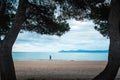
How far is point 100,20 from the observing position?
65.2ft

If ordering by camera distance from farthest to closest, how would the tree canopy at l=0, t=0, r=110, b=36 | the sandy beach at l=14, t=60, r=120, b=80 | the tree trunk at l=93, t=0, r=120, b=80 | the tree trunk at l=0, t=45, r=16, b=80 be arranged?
the sandy beach at l=14, t=60, r=120, b=80, the tree canopy at l=0, t=0, r=110, b=36, the tree trunk at l=0, t=45, r=16, b=80, the tree trunk at l=93, t=0, r=120, b=80

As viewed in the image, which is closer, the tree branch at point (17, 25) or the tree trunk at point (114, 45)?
the tree trunk at point (114, 45)

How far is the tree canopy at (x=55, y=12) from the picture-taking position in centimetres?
1803

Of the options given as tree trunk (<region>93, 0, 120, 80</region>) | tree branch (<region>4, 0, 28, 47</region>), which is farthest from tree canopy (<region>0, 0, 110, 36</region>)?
tree trunk (<region>93, 0, 120, 80</region>)

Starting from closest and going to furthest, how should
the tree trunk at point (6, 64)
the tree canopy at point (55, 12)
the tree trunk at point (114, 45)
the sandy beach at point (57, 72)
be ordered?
the tree trunk at point (114, 45), the tree trunk at point (6, 64), the tree canopy at point (55, 12), the sandy beach at point (57, 72)

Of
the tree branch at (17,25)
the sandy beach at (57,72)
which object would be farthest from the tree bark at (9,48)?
the sandy beach at (57,72)

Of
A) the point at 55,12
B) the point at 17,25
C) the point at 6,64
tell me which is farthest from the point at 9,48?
the point at 55,12

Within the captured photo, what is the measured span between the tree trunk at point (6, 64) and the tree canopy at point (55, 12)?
2.78 meters

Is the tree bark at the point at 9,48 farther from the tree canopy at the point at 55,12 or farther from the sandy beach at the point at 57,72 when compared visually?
the sandy beach at the point at 57,72

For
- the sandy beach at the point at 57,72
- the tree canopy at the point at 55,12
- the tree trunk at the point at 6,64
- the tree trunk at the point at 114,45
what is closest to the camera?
the tree trunk at the point at 114,45

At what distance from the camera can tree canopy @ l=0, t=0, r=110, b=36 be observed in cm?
1803

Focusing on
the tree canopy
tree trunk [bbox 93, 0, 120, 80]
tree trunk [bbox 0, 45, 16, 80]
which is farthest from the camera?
the tree canopy

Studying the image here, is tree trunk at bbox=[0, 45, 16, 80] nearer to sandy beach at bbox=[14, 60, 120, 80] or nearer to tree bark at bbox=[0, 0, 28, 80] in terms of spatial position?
tree bark at bbox=[0, 0, 28, 80]

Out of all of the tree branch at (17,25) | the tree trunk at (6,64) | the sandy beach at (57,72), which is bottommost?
Result: the sandy beach at (57,72)
